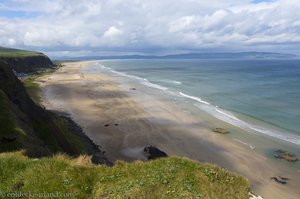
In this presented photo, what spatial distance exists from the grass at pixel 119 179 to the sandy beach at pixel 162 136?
72.1ft

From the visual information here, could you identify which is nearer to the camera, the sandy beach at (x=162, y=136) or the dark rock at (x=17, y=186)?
the dark rock at (x=17, y=186)

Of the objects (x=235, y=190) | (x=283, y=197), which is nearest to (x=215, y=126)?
(x=283, y=197)

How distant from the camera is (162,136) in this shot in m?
57.2

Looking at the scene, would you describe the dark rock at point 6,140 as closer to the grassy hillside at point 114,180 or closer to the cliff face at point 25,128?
the cliff face at point 25,128

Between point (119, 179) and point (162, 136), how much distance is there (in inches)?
1640

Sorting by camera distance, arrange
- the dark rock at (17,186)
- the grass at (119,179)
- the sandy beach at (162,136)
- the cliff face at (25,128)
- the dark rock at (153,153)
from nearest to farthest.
Result: the dark rock at (17,186) → the grass at (119,179) → the cliff face at (25,128) → the sandy beach at (162,136) → the dark rock at (153,153)

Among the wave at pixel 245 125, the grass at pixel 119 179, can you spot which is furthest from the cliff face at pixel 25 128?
the wave at pixel 245 125

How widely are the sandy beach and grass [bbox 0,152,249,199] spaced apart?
22.0 meters

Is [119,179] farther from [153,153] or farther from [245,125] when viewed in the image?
[245,125]

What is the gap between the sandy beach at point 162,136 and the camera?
137 ft

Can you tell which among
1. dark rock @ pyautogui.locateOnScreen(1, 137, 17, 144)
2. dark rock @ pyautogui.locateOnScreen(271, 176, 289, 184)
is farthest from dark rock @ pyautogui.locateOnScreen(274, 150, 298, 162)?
dark rock @ pyautogui.locateOnScreen(1, 137, 17, 144)

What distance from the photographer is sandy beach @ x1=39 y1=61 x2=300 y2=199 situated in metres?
41.7

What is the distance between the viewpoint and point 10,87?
40.6 m

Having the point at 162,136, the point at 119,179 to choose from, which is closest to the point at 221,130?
the point at 162,136
